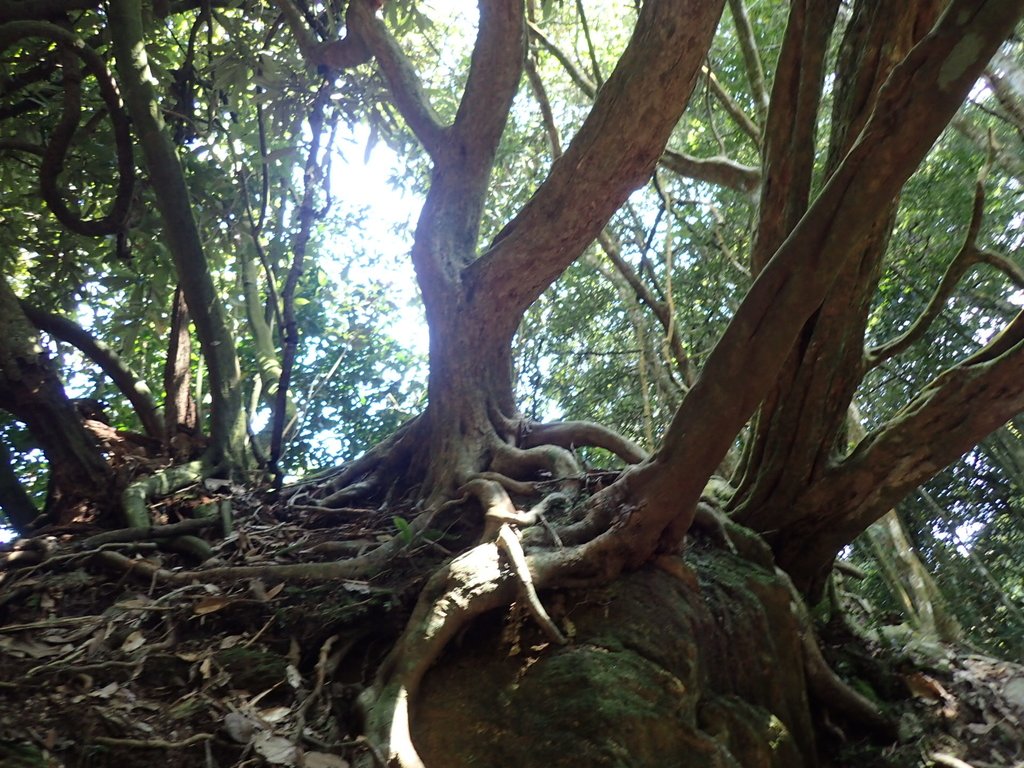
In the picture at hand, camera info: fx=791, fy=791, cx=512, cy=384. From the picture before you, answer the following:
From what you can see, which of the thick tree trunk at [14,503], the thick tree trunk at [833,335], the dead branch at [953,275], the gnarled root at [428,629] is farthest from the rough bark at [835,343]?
the thick tree trunk at [14,503]

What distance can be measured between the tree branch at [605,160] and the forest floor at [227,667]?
164cm

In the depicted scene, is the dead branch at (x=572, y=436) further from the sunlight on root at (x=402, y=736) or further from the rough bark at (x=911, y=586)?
the rough bark at (x=911, y=586)

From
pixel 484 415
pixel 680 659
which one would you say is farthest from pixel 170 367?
pixel 680 659

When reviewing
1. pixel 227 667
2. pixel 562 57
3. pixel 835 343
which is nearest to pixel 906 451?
pixel 835 343

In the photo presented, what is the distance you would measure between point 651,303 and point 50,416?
4.23m

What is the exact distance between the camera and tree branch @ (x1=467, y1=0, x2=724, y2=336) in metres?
4.11

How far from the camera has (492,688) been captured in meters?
2.82

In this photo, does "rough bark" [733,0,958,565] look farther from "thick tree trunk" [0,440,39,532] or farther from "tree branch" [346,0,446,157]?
"thick tree trunk" [0,440,39,532]

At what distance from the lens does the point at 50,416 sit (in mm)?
4098

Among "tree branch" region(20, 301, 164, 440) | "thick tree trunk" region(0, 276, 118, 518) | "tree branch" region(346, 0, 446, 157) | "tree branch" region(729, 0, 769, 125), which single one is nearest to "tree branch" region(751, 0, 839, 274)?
"tree branch" region(729, 0, 769, 125)

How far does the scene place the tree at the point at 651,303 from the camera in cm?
277

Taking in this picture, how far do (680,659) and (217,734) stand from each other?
1.67m

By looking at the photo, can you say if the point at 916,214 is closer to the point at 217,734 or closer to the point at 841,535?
the point at 841,535

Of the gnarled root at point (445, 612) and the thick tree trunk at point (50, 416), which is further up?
the thick tree trunk at point (50, 416)
